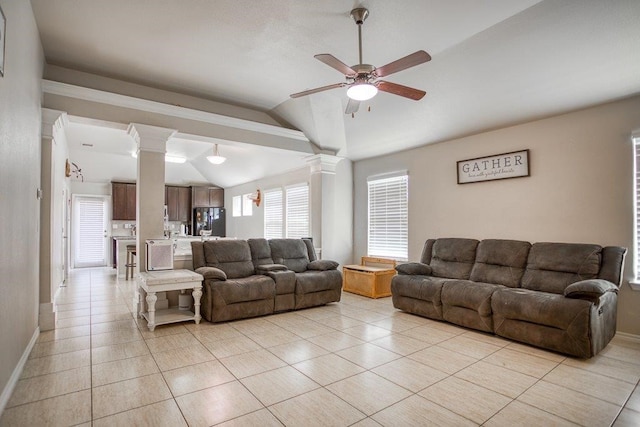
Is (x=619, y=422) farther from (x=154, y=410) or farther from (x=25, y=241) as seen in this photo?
(x=25, y=241)

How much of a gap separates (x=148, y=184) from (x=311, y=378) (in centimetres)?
324

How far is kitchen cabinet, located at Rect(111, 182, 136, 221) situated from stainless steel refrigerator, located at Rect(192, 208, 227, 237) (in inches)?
68.9

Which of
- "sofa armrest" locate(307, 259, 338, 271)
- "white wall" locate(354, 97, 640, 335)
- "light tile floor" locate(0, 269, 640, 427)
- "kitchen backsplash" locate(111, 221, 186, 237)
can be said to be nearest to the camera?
"light tile floor" locate(0, 269, 640, 427)

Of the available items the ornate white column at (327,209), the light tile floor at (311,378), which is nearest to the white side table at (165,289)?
the light tile floor at (311,378)

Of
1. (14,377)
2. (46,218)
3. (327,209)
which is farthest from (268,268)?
(14,377)

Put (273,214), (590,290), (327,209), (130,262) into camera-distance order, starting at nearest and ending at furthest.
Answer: (590,290), (327,209), (130,262), (273,214)

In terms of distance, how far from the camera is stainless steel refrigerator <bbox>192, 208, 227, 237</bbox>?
10.5 meters

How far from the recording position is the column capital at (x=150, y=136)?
14.0 feet

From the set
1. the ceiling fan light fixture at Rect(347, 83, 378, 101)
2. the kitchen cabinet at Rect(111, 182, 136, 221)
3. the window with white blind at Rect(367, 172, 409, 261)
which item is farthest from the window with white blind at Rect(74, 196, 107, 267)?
the ceiling fan light fixture at Rect(347, 83, 378, 101)

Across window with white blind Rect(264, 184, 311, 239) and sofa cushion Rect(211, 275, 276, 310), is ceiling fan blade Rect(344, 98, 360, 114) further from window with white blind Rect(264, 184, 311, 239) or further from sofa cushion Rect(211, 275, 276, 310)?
window with white blind Rect(264, 184, 311, 239)

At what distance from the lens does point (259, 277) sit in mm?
4578

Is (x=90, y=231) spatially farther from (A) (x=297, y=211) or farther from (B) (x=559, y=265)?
(B) (x=559, y=265)

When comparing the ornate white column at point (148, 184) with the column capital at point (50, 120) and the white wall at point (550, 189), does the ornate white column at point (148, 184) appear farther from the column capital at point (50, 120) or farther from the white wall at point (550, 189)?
the white wall at point (550, 189)

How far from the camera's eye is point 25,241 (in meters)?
2.85
